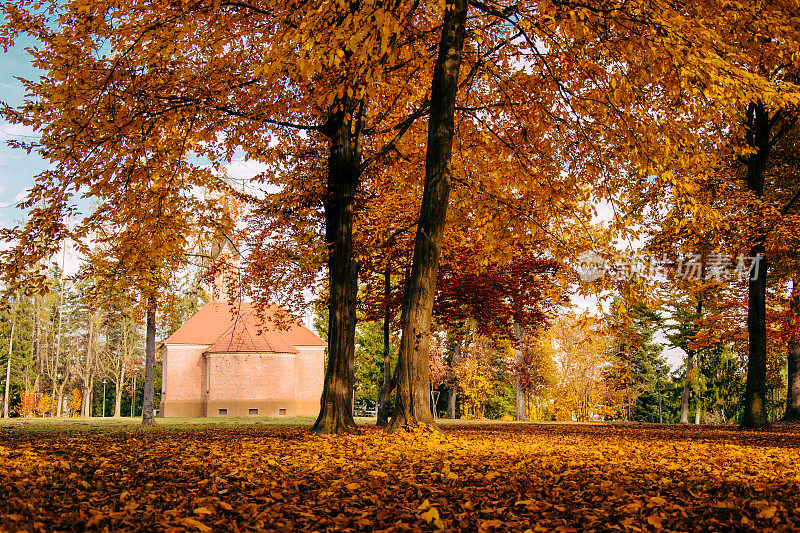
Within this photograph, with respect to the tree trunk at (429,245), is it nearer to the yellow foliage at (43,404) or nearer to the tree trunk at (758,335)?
the tree trunk at (758,335)

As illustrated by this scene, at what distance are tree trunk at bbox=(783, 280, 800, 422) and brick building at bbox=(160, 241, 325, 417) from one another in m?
24.9

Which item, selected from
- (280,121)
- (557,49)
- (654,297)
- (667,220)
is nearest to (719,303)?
(667,220)

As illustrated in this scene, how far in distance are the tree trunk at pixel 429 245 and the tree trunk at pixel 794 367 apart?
15.4 m

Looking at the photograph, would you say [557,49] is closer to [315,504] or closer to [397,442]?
[397,442]

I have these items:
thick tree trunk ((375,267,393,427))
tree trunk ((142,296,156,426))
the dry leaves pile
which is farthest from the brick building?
the dry leaves pile

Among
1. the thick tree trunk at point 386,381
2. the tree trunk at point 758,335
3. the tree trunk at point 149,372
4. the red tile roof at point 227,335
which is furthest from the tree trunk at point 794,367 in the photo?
the red tile roof at point 227,335

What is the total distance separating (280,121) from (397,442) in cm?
589

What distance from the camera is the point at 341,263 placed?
948 cm

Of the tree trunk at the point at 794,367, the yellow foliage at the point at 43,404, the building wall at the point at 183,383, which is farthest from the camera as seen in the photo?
the yellow foliage at the point at 43,404

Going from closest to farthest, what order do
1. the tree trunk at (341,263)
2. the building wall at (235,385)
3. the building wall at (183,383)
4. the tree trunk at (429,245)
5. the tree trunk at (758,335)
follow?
the tree trunk at (429,245) → the tree trunk at (341,263) → the tree trunk at (758,335) → the building wall at (235,385) → the building wall at (183,383)

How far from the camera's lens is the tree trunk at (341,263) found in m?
9.09

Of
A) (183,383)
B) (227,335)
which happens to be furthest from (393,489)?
(183,383)

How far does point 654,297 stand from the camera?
9.77 metres

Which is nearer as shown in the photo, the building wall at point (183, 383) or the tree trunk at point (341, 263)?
the tree trunk at point (341, 263)
